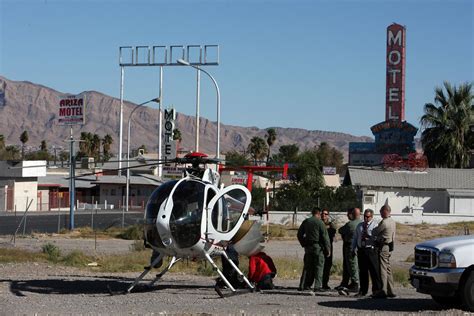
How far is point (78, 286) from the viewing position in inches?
718

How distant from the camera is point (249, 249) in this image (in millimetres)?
17953

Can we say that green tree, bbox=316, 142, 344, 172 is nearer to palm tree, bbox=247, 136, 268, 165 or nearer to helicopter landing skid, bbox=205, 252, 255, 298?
palm tree, bbox=247, 136, 268, 165

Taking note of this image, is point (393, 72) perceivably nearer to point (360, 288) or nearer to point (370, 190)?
point (370, 190)

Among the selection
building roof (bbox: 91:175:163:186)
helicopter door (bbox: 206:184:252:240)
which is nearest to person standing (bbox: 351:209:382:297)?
helicopter door (bbox: 206:184:252:240)

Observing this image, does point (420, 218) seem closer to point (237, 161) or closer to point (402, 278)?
point (237, 161)

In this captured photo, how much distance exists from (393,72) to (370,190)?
28261mm

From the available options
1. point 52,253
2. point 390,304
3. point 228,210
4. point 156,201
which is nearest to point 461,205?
point 52,253

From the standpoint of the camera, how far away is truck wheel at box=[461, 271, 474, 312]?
A: 1419 cm

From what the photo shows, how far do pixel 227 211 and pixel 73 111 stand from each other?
1460 inches

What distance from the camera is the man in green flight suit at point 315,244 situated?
688 inches

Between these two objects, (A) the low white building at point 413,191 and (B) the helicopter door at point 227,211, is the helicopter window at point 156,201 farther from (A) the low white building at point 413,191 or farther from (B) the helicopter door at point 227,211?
(A) the low white building at point 413,191

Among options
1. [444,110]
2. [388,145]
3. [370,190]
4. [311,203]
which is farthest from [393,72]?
[311,203]

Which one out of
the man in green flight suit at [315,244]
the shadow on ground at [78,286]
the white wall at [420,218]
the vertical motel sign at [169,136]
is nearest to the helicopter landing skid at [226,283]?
the man in green flight suit at [315,244]

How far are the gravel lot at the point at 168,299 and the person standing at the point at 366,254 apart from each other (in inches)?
18.2
